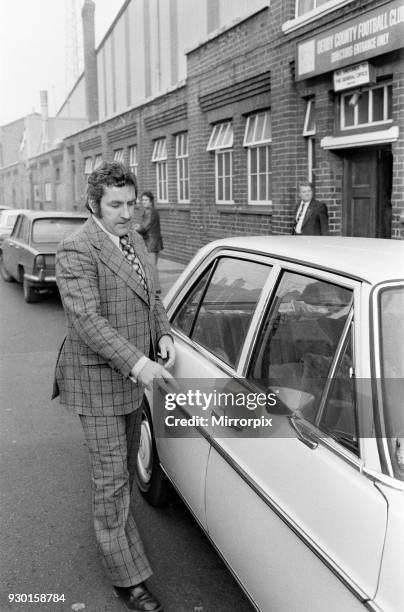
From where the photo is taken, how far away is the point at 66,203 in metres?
35.7

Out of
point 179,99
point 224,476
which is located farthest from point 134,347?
point 179,99

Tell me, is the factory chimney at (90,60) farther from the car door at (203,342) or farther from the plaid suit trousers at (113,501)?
the plaid suit trousers at (113,501)

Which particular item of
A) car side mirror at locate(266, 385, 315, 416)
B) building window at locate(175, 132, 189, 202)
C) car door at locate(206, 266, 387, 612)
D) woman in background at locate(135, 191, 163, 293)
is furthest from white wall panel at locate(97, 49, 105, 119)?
car side mirror at locate(266, 385, 315, 416)

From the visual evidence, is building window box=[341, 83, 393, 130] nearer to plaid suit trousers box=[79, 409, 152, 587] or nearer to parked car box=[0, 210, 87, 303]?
Result: parked car box=[0, 210, 87, 303]

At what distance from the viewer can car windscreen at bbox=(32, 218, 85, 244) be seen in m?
12.4

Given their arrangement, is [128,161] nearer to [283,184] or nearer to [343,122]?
[283,184]

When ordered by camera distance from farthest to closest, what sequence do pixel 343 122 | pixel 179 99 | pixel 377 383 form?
pixel 179 99 < pixel 343 122 < pixel 377 383

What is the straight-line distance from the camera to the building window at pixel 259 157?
12.7 meters

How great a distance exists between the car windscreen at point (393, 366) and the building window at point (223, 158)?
12341 mm

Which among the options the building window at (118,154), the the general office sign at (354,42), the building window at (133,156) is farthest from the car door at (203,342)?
the building window at (118,154)

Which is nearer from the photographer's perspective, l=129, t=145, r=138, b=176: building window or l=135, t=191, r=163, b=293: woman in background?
l=135, t=191, r=163, b=293: woman in background

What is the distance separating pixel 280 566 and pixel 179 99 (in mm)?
16169

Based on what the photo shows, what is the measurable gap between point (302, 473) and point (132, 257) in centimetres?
131

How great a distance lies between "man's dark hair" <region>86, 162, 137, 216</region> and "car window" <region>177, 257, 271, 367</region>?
663 mm
